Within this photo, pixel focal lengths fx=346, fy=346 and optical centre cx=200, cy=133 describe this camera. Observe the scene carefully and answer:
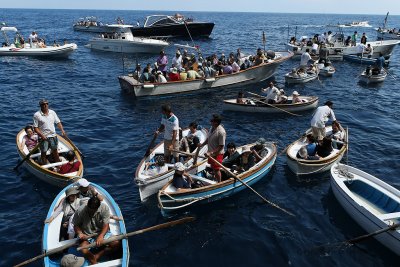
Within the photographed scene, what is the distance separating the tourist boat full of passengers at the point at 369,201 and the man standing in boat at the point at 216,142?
4.54 meters

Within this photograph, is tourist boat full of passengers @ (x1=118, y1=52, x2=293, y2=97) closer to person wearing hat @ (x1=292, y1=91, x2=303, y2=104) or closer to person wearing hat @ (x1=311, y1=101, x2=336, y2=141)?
person wearing hat @ (x1=292, y1=91, x2=303, y2=104)

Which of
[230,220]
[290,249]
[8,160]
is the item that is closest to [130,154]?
[8,160]

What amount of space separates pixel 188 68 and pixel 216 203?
617 inches

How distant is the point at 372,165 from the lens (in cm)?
1683

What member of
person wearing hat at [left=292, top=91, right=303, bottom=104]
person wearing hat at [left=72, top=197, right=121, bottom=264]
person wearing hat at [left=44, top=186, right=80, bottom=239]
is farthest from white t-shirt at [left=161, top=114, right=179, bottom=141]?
person wearing hat at [left=292, top=91, right=303, bottom=104]

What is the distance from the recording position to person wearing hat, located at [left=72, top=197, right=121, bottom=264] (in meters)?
8.95

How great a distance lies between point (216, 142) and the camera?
41.8ft

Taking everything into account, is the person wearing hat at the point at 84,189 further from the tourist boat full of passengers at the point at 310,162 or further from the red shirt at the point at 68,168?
the tourist boat full of passengers at the point at 310,162

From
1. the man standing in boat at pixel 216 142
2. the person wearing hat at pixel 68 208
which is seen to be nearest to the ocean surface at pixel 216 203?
the man standing in boat at pixel 216 142

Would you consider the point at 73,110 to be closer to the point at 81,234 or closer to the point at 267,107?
the point at 267,107

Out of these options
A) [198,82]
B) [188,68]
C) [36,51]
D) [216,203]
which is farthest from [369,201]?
[36,51]

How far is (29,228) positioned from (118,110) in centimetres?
1273

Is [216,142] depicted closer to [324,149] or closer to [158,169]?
[158,169]

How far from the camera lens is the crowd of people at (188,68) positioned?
81.8 feet
